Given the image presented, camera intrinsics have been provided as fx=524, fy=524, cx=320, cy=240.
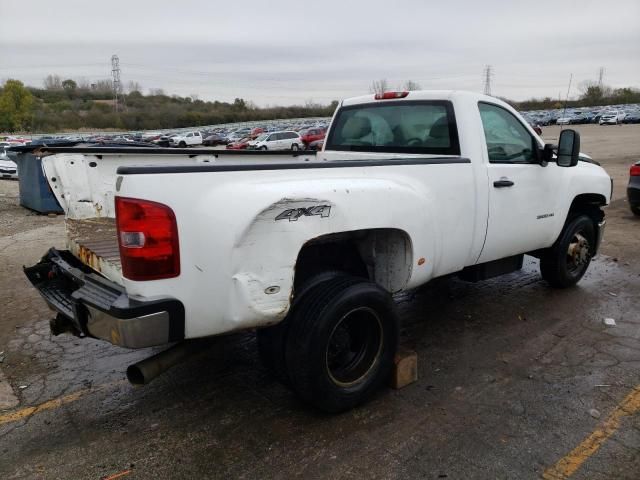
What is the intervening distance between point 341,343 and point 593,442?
1.55 m

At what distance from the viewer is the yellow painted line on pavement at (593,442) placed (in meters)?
2.75

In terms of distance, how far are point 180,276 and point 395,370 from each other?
67.6 inches

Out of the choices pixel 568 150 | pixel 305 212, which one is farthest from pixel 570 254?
pixel 305 212

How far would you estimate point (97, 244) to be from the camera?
359 centimetres

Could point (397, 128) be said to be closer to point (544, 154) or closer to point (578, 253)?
point (544, 154)

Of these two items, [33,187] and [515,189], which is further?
[33,187]

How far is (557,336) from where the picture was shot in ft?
14.8

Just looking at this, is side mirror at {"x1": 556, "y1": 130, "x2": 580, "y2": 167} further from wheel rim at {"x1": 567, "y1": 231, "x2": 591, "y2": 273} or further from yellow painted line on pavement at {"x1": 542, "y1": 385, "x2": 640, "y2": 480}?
yellow painted line on pavement at {"x1": 542, "y1": 385, "x2": 640, "y2": 480}

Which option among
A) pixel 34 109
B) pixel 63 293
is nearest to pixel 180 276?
pixel 63 293

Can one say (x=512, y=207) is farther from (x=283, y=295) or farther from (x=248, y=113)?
(x=248, y=113)

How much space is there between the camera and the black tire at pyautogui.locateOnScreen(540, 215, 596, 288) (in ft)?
17.5

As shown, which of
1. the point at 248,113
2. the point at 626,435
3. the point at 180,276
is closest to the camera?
the point at 180,276

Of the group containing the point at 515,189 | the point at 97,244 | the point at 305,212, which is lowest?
the point at 97,244

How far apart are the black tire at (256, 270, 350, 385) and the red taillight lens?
842mm
